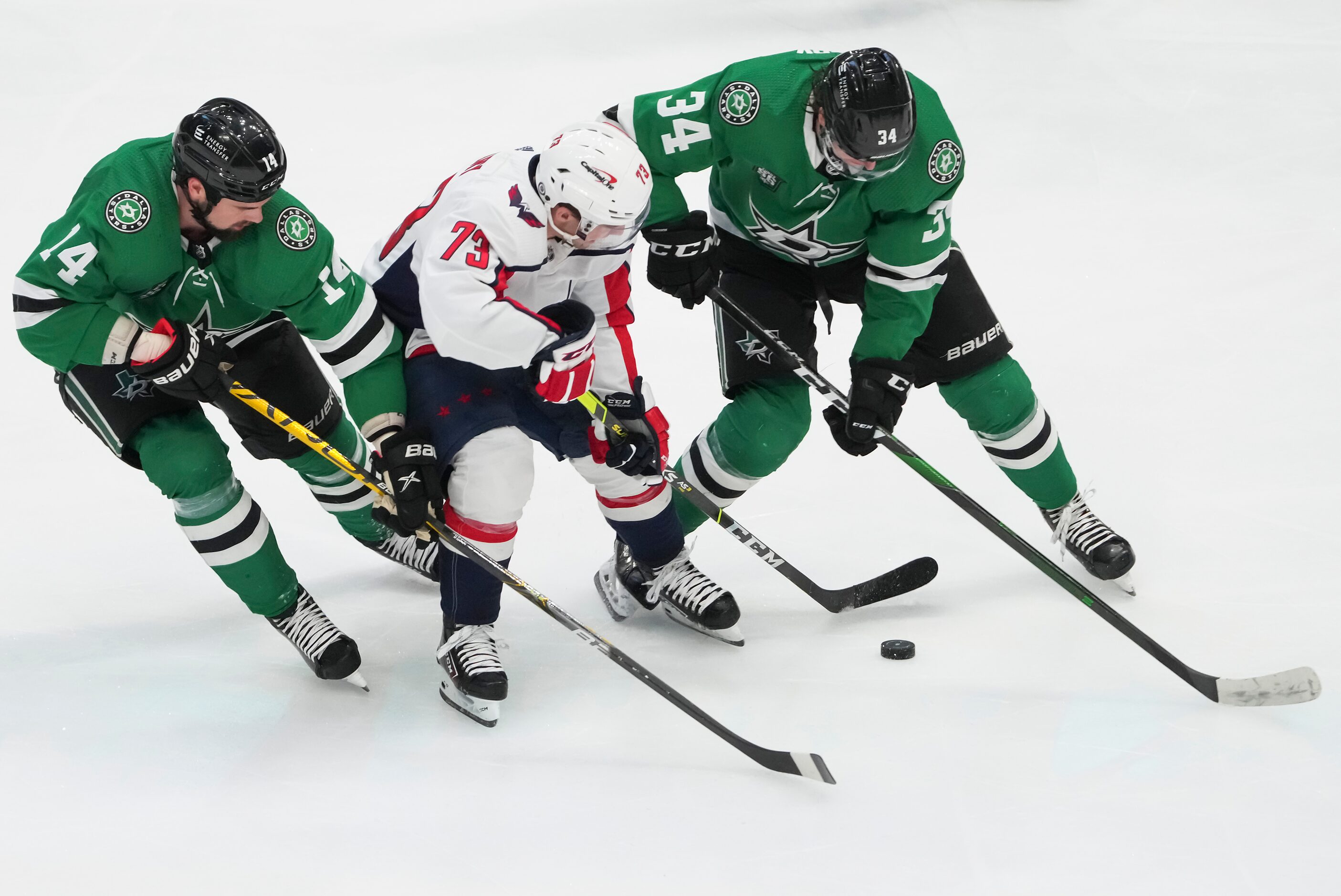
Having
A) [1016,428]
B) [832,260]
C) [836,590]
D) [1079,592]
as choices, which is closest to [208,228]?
[832,260]

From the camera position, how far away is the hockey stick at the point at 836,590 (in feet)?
9.62

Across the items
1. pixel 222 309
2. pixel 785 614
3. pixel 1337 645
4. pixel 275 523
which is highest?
pixel 222 309

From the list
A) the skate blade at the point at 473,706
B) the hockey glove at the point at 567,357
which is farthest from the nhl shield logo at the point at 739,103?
the skate blade at the point at 473,706

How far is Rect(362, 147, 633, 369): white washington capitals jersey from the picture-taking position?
2398 millimetres

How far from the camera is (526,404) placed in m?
2.71

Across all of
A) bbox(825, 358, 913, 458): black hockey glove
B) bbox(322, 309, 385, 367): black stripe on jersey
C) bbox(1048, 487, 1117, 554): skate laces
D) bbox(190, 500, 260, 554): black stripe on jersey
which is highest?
bbox(322, 309, 385, 367): black stripe on jersey

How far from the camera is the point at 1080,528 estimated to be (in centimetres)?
315

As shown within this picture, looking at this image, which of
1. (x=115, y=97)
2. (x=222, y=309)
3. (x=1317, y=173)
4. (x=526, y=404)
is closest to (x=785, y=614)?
(x=526, y=404)

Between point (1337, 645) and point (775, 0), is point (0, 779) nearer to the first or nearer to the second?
point (1337, 645)

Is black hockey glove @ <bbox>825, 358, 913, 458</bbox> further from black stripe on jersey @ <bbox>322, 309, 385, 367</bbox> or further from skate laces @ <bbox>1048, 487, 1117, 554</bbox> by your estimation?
black stripe on jersey @ <bbox>322, 309, 385, 367</bbox>

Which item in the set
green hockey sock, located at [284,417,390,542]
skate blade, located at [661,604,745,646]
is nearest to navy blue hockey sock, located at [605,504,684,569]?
skate blade, located at [661,604,745,646]

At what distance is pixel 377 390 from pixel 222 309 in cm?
42

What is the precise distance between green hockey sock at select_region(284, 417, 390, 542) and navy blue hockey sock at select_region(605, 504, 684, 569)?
57cm

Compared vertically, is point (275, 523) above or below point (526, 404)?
below
